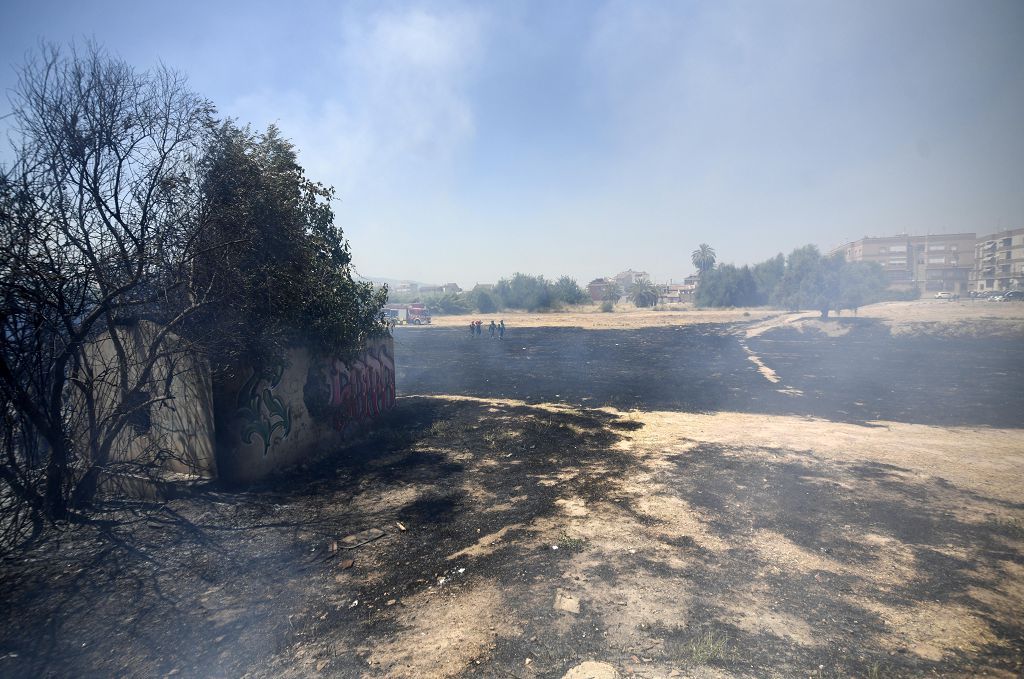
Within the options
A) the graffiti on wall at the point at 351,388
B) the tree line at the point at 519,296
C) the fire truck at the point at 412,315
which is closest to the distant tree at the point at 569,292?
the tree line at the point at 519,296

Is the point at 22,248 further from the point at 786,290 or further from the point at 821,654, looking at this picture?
the point at 786,290

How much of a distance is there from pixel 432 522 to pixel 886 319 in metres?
45.7

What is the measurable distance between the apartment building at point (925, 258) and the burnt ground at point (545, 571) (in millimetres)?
102252

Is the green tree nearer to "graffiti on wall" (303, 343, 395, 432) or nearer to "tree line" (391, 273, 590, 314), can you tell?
"graffiti on wall" (303, 343, 395, 432)

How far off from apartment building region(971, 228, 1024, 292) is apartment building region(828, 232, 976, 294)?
2.25 m

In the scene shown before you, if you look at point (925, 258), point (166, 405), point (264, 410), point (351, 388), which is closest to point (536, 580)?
point (264, 410)

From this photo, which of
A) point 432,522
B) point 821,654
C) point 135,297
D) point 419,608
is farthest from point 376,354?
point 821,654

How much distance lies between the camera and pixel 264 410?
850 centimetres

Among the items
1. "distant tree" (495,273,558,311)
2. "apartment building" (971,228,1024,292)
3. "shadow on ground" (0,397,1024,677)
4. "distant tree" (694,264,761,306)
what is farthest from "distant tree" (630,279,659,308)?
"shadow on ground" (0,397,1024,677)

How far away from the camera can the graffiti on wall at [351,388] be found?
1005cm

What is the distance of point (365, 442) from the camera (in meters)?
11.0

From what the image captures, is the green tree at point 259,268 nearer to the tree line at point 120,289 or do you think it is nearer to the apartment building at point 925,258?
the tree line at point 120,289

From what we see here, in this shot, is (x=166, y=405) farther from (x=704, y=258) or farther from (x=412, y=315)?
(x=704, y=258)

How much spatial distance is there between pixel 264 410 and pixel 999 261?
113 metres
